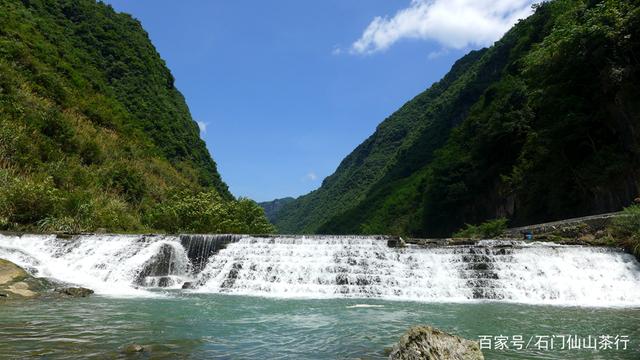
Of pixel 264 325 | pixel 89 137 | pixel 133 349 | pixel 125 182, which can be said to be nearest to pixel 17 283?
pixel 264 325

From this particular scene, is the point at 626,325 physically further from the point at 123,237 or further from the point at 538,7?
the point at 538,7

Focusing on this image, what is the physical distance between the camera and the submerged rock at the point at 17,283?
36.3 ft

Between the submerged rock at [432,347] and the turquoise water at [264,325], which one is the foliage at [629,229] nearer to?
the turquoise water at [264,325]

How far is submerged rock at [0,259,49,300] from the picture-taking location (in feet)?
36.3

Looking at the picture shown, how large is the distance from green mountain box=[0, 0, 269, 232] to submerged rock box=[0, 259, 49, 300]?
6.58 meters


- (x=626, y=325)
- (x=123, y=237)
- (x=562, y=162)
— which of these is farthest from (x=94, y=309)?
(x=562, y=162)

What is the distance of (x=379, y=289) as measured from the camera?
13500 mm

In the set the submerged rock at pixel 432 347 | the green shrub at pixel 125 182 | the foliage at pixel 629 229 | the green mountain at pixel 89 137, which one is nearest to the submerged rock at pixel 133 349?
the submerged rock at pixel 432 347

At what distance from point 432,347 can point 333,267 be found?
9.94 meters

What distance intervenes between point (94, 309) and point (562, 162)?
24.5 meters

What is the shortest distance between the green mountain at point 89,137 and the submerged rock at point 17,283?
6.58 m

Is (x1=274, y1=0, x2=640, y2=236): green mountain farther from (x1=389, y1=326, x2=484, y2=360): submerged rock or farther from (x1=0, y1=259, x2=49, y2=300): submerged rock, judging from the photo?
(x1=0, y1=259, x2=49, y2=300): submerged rock

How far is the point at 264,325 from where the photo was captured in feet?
26.9

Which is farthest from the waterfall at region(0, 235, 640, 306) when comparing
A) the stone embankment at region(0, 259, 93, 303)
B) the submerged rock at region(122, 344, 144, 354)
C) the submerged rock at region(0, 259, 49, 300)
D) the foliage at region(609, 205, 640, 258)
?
the submerged rock at region(122, 344, 144, 354)
